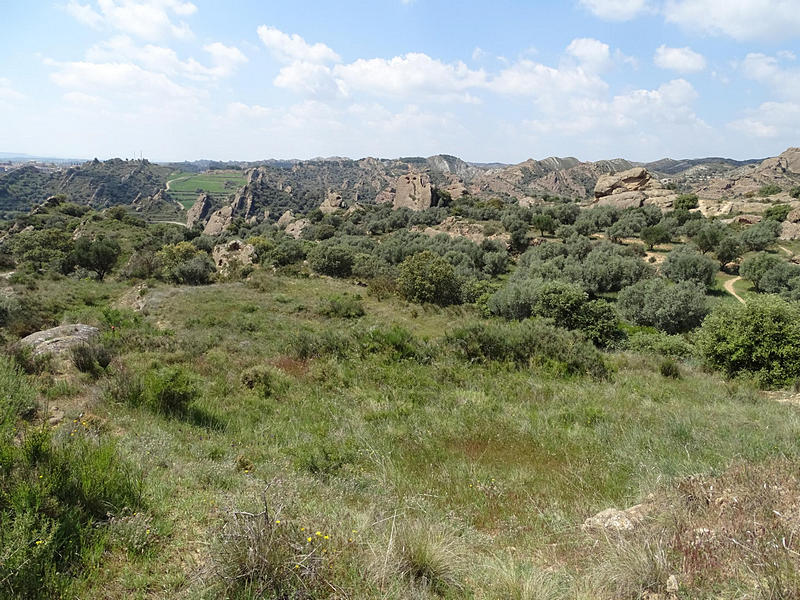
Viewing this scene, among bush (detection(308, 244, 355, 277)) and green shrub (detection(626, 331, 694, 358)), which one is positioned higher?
bush (detection(308, 244, 355, 277))

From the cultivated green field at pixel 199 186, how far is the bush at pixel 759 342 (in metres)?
147

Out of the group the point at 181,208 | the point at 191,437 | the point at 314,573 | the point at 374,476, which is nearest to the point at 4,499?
the point at 314,573

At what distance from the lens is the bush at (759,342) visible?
977 centimetres

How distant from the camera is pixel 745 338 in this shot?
10344 millimetres

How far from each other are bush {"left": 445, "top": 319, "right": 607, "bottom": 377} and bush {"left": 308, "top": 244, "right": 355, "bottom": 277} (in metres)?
22.7

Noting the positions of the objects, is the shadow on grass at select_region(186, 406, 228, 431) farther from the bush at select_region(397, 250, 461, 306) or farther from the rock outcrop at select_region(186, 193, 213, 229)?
the rock outcrop at select_region(186, 193, 213, 229)

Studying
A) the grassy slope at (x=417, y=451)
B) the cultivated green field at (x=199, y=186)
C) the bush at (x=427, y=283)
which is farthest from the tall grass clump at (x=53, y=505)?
the cultivated green field at (x=199, y=186)

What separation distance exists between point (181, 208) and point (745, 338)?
144 metres

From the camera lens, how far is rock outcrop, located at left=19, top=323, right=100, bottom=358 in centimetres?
852

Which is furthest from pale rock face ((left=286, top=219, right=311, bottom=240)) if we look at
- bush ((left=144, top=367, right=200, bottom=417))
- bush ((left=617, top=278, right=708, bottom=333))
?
bush ((left=144, top=367, right=200, bottom=417))

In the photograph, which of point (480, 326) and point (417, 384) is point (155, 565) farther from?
point (480, 326)

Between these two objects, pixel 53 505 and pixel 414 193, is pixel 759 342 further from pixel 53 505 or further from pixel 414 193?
pixel 414 193

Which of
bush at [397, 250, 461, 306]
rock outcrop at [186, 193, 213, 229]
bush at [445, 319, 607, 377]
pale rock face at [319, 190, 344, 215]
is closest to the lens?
bush at [445, 319, 607, 377]

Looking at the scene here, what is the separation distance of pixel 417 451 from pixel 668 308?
22681 mm
